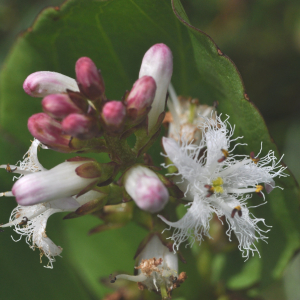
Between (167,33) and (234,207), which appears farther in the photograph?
(167,33)

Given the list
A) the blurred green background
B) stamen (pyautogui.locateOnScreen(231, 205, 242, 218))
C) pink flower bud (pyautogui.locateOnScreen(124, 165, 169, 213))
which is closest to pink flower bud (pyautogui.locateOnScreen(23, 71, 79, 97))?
pink flower bud (pyautogui.locateOnScreen(124, 165, 169, 213))

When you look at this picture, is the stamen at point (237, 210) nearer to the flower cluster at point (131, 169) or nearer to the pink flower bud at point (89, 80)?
the flower cluster at point (131, 169)

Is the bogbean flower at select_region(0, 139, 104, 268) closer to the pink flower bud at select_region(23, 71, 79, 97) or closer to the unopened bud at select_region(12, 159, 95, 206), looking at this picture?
the unopened bud at select_region(12, 159, 95, 206)

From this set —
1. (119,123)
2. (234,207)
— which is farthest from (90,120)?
(234,207)

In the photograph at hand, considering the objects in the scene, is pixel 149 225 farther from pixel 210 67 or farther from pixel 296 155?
pixel 296 155

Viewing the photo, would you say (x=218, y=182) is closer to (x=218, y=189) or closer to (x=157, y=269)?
(x=218, y=189)

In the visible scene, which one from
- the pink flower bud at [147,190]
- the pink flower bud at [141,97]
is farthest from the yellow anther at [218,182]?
the pink flower bud at [141,97]
